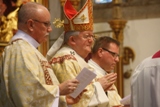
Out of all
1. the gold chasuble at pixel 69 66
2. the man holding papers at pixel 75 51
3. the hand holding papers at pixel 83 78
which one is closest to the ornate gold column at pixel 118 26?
the man holding papers at pixel 75 51

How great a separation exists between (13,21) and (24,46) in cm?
189

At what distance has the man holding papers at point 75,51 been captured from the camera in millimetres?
3830

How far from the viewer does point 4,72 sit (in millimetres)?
3176

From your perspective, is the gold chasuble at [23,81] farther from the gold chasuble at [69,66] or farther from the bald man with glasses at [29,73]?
the gold chasuble at [69,66]

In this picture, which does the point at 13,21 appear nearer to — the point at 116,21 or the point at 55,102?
the point at 55,102

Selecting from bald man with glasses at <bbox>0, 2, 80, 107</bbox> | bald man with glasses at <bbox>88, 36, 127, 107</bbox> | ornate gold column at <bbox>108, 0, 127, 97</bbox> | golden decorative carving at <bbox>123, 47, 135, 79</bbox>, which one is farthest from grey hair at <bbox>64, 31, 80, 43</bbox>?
golden decorative carving at <bbox>123, 47, 135, 79</bbox>

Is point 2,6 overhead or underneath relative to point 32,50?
overhead

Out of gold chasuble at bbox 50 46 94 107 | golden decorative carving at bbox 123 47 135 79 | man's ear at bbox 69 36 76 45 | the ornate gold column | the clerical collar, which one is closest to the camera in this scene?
the clerical collar

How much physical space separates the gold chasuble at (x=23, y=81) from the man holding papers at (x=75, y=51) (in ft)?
2.03

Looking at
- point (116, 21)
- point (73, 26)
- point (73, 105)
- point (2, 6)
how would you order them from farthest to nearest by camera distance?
point (116, 21) → point (2, 6) → point (73, 26) → point (73, 105)

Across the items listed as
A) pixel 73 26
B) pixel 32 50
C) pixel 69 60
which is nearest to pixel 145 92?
pixel 32 50

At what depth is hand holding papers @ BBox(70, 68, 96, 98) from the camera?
336cm

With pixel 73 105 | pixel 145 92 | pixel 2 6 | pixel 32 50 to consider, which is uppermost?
pixel 2 6

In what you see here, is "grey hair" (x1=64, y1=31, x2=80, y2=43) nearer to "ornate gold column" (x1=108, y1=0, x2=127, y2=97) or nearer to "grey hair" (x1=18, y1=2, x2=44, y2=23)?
"grey hair" (x1=18, y1=2, x2=44, y2=23)
